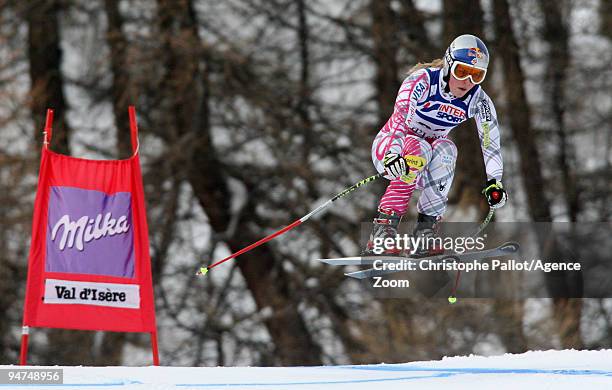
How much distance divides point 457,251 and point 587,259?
10.7 ft

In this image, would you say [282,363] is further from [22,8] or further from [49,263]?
[49,263]

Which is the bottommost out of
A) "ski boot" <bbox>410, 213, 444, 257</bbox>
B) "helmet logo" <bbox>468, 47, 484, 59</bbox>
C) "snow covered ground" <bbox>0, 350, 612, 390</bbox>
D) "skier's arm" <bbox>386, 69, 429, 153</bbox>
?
"snow covered ground" <bbox>0, 350, 612, 390</bbox>

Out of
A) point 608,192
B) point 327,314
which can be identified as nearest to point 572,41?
point 608,192

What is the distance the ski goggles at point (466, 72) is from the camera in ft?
20.3

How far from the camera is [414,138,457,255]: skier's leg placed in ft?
21.6

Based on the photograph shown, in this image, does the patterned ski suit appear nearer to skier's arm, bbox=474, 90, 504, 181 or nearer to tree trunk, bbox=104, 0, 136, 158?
skier's arm, bbox=474, 90, 504, 181

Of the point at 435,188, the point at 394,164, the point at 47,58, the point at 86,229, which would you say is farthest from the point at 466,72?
the point at 47,58

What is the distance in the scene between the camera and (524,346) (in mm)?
13047

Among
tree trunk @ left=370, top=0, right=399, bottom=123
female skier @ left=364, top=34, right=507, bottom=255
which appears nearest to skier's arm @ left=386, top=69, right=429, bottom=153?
female skier @ left=364, top=34, right=507, bottom=255

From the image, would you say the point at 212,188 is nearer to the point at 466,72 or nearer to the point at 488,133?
the point at 488,133

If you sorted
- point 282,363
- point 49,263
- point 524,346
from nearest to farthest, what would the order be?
point 49,263 < point 524,346 < point 282,363

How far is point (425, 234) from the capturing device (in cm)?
684

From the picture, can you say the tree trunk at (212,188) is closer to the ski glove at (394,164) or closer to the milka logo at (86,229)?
the milka logo at (86,229)

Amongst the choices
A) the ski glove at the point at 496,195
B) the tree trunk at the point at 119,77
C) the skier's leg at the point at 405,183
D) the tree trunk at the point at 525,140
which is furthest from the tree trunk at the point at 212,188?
the ski glove at the point at 496,195
